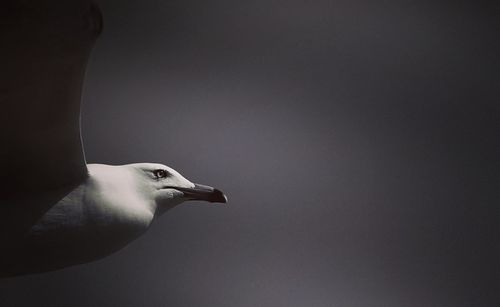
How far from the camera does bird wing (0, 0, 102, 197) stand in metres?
0.70

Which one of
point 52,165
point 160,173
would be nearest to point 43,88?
point 52,165

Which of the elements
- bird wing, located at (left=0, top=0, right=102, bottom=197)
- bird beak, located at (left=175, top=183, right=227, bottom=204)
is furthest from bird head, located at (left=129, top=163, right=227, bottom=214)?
bird wing, located at (left=0, top=0, right=102, bottom=197)

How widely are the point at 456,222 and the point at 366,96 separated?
39 cm

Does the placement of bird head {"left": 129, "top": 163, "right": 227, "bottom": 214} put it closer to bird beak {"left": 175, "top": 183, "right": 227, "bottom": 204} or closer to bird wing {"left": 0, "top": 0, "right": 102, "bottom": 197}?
bird beak {"left": 175, "top": 183, "right": 227, "bottom": 204}

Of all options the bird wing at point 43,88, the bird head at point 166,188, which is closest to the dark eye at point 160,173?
the bird head at point 166,188

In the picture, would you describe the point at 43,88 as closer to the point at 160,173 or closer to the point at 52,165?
the point at 52,165

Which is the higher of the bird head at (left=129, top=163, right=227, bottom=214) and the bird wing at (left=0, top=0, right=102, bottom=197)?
the bird wing at (left=0, top=0, right=102, bottom=197)

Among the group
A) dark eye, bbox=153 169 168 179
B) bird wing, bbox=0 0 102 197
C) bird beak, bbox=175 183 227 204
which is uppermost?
bird wing, bbox=0 0 102 197

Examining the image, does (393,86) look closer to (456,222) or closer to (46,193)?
(456,222)

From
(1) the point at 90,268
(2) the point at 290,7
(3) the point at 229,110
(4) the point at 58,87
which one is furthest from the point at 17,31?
(2) the point at 290,7

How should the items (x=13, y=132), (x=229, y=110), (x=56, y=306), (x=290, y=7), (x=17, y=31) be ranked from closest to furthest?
(x=17, y=31), (x=13, y=132), (x=56, y=306), (x=229, y=110), (x=290, y=7)

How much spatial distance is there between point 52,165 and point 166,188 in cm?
21

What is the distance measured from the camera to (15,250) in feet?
2.77

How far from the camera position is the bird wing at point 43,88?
701mm
